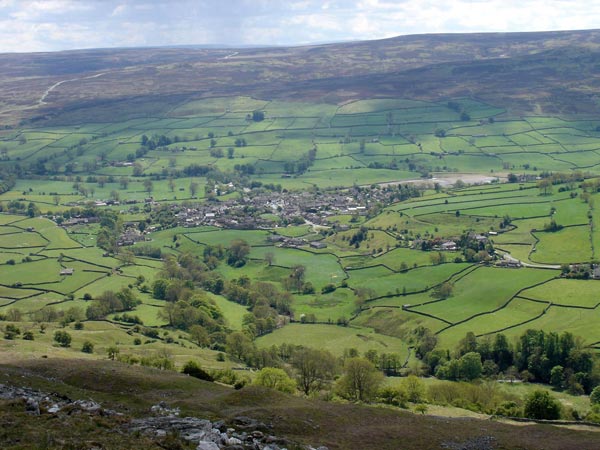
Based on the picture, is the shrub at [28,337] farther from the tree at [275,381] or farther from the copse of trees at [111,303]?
the tree at [275,381]

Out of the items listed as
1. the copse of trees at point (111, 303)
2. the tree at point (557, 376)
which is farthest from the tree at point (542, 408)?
the copse of trees at point (111, 303)

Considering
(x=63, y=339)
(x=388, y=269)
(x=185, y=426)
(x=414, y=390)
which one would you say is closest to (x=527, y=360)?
(x=414, y=390)

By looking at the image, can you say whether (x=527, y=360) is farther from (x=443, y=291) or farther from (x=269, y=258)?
(x=269, y=258)

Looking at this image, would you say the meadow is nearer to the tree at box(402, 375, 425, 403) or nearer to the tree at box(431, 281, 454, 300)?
the tree at box(431, 281, 454, 300)

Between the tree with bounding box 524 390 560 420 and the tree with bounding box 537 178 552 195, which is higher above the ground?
the tree with bounding box 537 178 552 195

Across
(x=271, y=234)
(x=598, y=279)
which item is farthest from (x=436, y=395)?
(x=271, y=234)

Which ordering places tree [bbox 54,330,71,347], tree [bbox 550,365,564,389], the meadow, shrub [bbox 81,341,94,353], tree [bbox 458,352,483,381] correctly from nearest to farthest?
1. shrub [bbox 81,341,94,353]
2. tree [bbox 54,330,71,347]
3. tree [bbox 550,365,564,389]
4. tree [bbox 458,352,483,381]
5. the meadow

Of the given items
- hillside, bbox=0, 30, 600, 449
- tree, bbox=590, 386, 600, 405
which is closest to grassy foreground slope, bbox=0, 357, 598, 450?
hillside, bbox=0, 30, 600, 449
